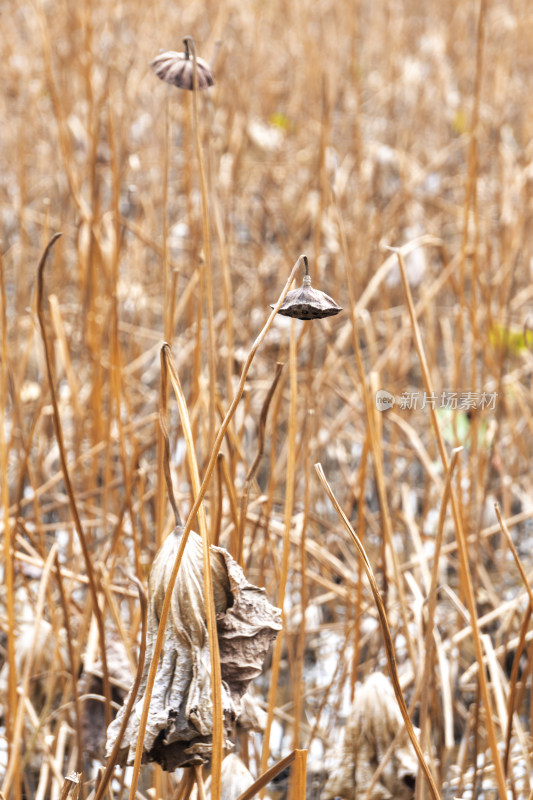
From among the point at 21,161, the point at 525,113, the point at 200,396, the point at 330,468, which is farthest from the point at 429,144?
the point at 200,396

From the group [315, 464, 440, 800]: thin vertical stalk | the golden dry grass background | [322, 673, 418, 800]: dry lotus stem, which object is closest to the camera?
[315, 464, 440, 800]: thin vertical stalk

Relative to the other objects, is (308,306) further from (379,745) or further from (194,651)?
(379,745)

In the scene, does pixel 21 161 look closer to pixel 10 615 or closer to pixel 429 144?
pixel 10 615

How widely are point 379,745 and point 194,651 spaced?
26cm

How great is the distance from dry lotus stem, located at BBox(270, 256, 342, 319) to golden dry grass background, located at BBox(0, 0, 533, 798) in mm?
74

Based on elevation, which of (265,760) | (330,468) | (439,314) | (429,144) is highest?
(429,144)

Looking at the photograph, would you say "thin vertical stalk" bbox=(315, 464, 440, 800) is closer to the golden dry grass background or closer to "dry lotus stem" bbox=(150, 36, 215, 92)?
the golden dry grass background

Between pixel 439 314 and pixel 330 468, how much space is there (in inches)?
20.2

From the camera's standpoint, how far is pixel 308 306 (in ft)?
1.30

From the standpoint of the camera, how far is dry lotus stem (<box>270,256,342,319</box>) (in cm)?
39

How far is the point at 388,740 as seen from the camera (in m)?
0.63

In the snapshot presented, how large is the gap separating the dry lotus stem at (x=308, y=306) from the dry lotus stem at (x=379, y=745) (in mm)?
343

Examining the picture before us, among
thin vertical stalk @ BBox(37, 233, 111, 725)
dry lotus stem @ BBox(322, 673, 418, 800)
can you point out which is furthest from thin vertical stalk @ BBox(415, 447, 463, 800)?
thin vertical stalk @ BBox(37, 233, 111, 725)

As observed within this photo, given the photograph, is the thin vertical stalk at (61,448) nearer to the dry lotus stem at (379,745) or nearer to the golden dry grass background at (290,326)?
the golden dry grass background at (290,326)
